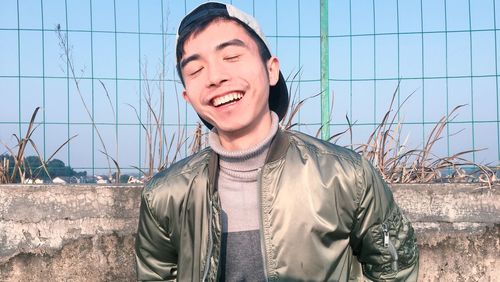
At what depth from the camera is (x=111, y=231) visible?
9.12 ft

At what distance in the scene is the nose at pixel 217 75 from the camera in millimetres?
1787

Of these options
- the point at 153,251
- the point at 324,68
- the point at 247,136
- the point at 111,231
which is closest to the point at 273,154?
the point at 247,136

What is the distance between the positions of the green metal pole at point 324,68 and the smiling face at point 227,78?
1.58m

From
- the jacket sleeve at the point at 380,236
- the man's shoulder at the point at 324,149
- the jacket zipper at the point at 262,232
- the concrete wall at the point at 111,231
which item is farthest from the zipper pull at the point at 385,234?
the concrete wall at the point at 111,231

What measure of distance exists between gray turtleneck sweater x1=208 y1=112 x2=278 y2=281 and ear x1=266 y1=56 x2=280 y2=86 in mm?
167

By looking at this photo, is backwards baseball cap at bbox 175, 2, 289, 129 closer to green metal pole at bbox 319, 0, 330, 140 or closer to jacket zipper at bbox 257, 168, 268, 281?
jacket zipper at bbox 257, 168, 268, 281

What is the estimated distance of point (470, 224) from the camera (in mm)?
2770

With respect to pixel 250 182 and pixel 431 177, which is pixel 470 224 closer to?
pixel 431 177

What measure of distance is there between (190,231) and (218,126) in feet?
1.24

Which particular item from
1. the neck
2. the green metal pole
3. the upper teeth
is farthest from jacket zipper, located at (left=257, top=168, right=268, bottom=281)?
the green metal pole

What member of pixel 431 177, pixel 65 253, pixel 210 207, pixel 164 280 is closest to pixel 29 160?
pixel 65 253

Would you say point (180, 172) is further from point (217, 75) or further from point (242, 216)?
point (217, 75)

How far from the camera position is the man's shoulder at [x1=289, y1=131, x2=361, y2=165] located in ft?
6.23

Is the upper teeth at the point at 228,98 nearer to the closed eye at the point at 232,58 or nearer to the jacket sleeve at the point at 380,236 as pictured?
the closed eye at the point at 232,58
